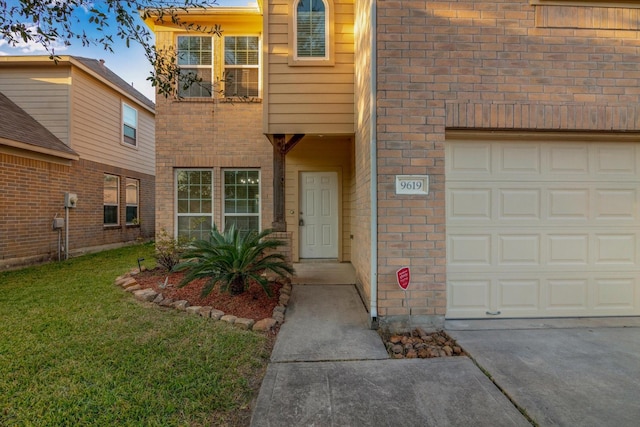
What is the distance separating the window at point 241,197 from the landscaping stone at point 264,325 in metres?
3.59

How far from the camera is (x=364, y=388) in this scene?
2.31 metres

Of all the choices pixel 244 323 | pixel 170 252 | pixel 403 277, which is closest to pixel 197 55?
pixel 170 252

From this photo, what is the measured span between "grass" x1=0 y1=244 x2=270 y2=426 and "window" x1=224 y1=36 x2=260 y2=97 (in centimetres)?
482

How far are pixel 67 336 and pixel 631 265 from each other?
6.40 metres

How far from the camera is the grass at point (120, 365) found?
203 centimetres

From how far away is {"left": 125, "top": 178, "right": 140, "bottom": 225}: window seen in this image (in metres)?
10.3

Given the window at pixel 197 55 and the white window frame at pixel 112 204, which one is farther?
the white window frame at pixel 112 204

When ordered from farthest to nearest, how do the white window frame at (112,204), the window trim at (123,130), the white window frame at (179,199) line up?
the window trim at (123,130)
the white window frame at (112,204)
the white window frame at (179,199)

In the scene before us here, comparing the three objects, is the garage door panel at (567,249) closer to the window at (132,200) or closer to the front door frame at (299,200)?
the front door frame at (299,200)

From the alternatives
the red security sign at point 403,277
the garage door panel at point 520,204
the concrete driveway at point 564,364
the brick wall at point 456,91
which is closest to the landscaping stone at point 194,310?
the brick wall at point 456,91

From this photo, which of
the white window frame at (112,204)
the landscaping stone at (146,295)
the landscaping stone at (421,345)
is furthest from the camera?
the white window frame at (112,204)

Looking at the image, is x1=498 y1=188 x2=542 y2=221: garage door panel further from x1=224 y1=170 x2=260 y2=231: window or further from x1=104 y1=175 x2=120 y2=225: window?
x1=104 y1=175 x2=120 y2=225: window

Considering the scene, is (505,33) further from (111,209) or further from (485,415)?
(111,209)

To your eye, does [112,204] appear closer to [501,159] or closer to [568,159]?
[501,159]
